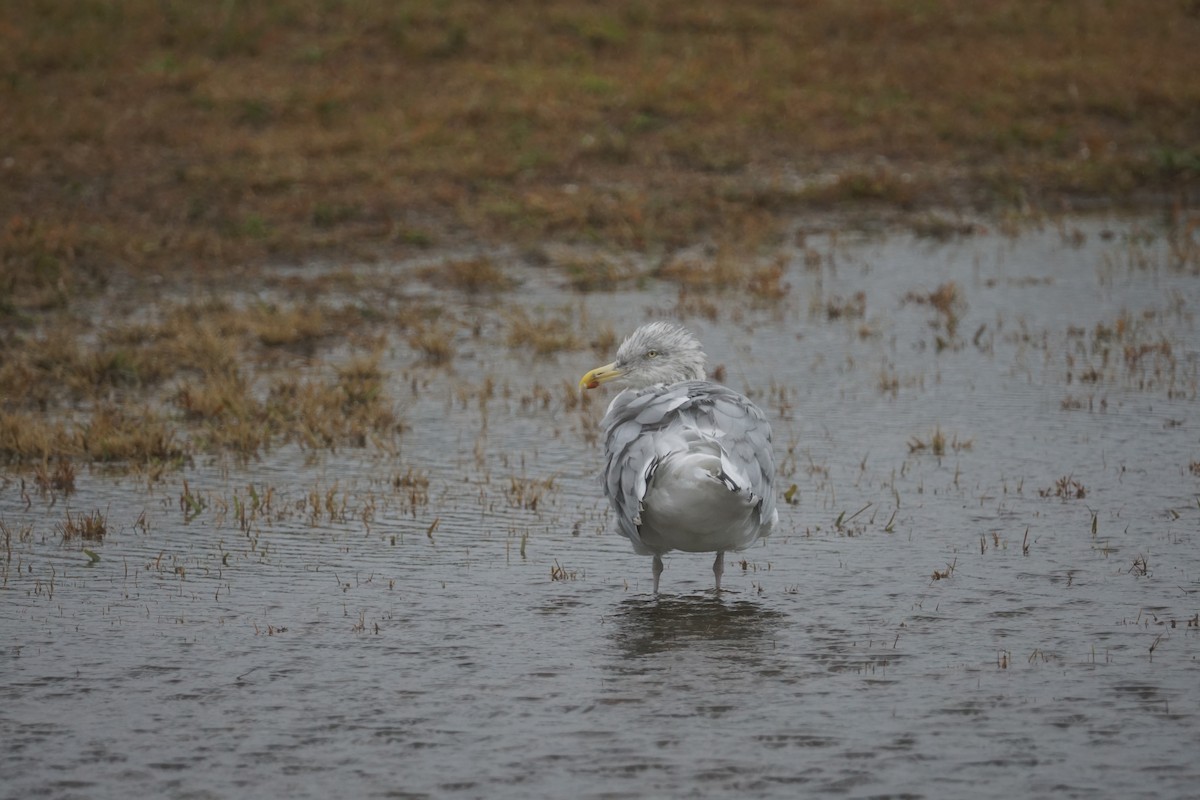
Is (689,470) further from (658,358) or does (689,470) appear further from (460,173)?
(460,173)

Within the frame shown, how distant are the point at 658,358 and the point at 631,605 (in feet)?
6.11

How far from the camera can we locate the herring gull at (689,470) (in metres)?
6.78

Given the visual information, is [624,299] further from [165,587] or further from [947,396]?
[165,587]

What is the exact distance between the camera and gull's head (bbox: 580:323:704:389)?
8914 millimetres

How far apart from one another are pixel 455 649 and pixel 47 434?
16.6ft

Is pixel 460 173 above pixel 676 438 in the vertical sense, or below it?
above

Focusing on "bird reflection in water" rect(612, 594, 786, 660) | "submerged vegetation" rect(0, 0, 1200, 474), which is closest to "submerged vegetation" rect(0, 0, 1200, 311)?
"submerged vegetation" rect(0, 0, 1200, 474)

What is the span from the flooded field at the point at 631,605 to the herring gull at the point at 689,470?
457 mm

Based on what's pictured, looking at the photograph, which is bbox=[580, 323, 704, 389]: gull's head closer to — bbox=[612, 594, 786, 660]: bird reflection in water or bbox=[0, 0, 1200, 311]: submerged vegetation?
bbox=[612, 594, 786, 660]: bird reflection in water

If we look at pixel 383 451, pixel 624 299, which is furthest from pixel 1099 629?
pixel 624 299

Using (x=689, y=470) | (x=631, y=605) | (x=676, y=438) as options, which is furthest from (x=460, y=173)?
(x=689, y=470)

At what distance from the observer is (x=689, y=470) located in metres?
6.74

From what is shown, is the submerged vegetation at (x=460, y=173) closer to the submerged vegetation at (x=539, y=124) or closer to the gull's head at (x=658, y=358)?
the submerged vegetation at (x=539, y=124)

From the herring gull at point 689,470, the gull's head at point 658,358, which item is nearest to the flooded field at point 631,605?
the herring gull at point 689,470
